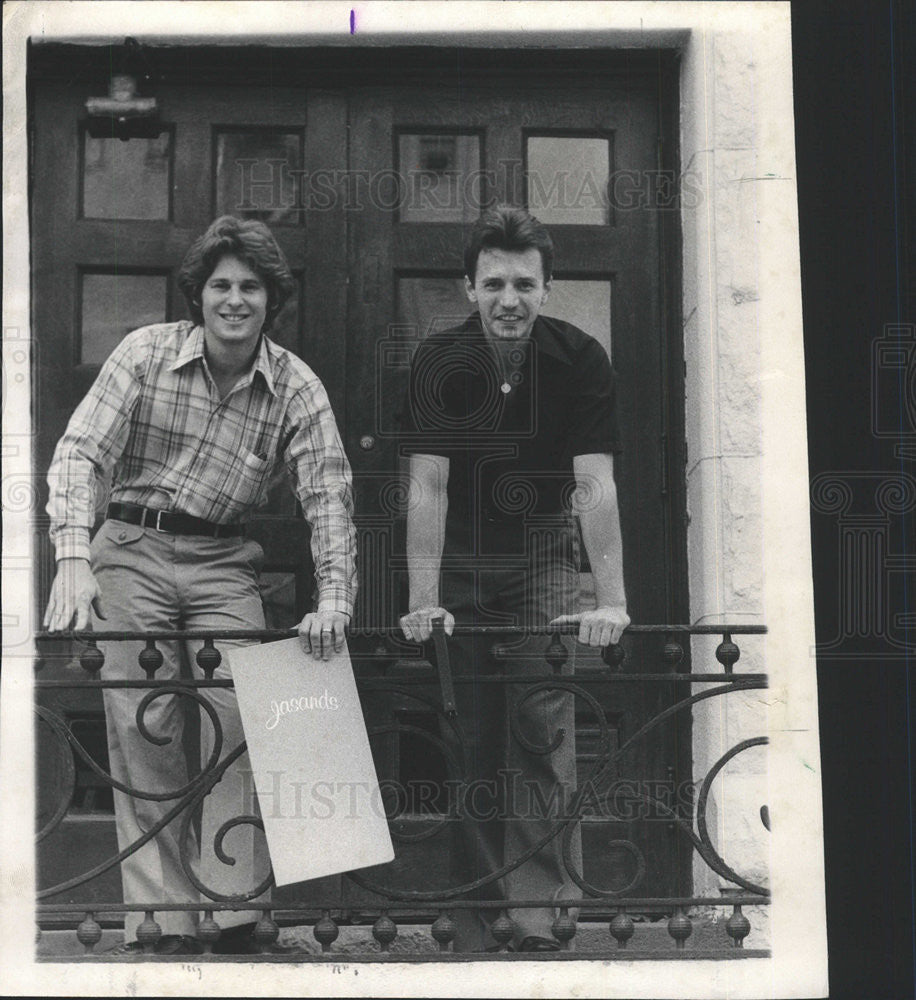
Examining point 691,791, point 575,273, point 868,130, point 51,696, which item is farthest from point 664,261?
point 51,696

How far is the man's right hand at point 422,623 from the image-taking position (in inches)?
183

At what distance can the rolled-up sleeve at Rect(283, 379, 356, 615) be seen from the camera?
4.64 meters

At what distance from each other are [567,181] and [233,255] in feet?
4.22

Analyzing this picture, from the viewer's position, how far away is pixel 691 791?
17.2ft

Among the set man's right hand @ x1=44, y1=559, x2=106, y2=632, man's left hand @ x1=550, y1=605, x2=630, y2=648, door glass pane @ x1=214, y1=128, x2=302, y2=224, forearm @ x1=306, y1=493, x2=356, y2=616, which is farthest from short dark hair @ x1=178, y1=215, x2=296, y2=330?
man's left hand @ x1=550, y1=605, x2=630, y2=648

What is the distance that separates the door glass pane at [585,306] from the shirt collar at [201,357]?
42.9 inches

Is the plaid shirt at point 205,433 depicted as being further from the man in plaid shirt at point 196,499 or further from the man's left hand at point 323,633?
the man's left hand at point 323,633

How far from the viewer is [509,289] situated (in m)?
4.94

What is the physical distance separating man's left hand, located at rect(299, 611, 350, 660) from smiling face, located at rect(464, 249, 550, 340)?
107cm

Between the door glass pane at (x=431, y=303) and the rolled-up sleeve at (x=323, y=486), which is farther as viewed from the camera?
the door glass pane at (x=431, y=303)

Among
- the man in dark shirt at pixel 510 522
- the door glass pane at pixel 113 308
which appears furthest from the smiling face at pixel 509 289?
the door glass pane at pixel 113 308

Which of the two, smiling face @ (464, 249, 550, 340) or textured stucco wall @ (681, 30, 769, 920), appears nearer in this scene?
smiling face @ (464, 249, 550, 340)

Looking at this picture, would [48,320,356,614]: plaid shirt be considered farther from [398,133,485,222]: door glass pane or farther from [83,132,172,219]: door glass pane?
[398,133,485,222]: door glass pane

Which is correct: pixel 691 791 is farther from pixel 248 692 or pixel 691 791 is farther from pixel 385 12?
pixel 385 12
